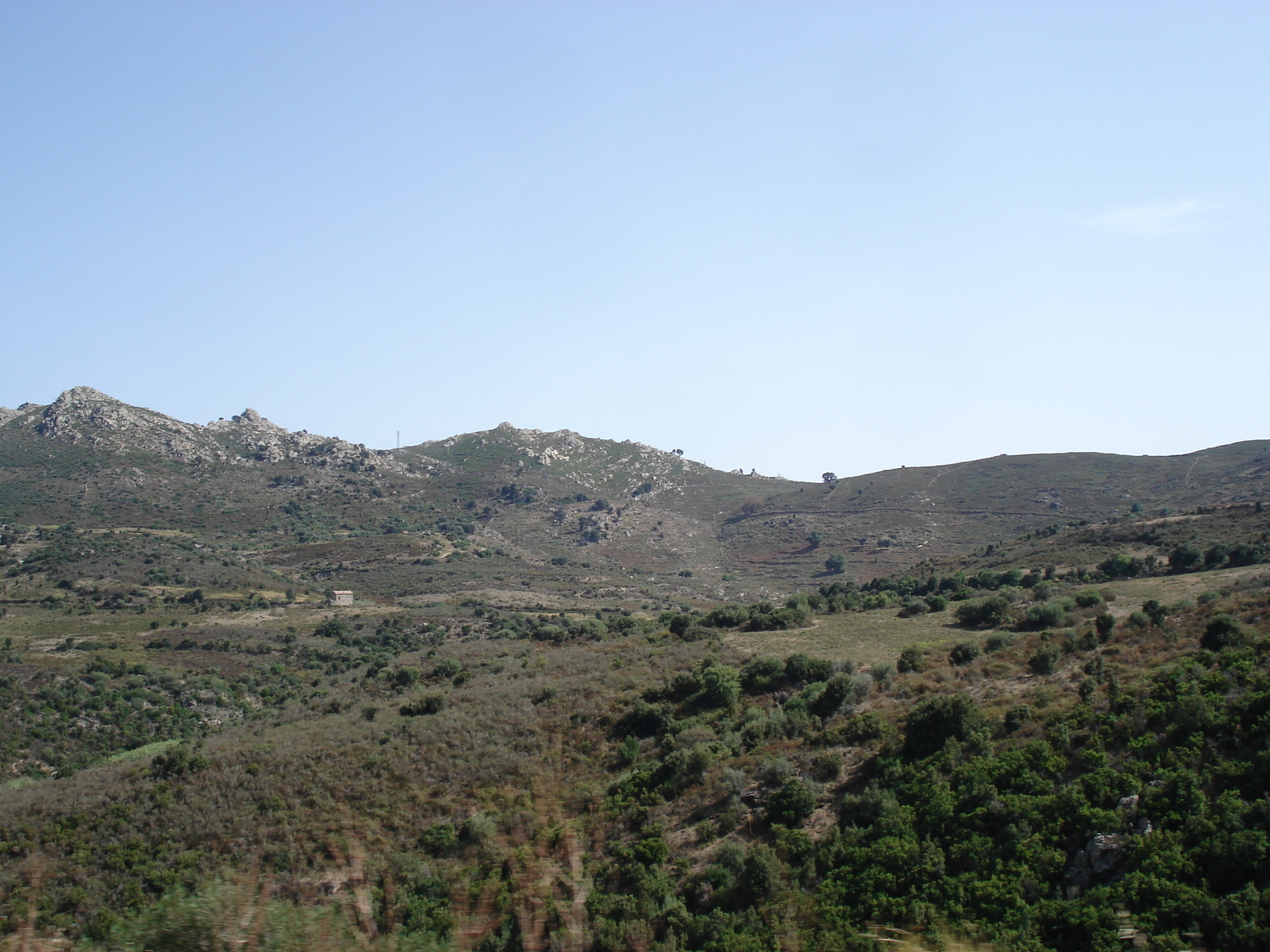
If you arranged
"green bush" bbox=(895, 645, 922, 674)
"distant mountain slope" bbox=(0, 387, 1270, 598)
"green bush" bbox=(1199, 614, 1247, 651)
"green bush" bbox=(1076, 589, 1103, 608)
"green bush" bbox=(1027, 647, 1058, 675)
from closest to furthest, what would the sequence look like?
"green bush" bbox=(1199, 614, 1247, 651)
"green bush" bbox=(1027, 647, 1058, 675)
"green bush" bbox=(895, 645, 922, 674)
"green bush" bbox=(1076, 589, 1103, 608)
"distant mountain slope" bbox=(0, 387, 1270, 598)

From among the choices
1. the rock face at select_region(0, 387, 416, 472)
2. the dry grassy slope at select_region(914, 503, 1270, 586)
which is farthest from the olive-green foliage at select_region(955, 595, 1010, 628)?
the rock face at select_region(0, 387, 416, 472)

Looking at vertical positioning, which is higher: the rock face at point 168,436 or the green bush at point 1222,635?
the rock face at point 168,436

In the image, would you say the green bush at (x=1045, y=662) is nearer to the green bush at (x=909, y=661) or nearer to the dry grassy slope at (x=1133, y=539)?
the green bush at (x=909, y=661)

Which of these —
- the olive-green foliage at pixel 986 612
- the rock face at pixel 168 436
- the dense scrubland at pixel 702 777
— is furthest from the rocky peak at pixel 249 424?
the olive-green foliage at pixel 986 612

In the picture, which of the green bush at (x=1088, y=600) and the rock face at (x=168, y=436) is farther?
the rock face at (x=168, y=436)

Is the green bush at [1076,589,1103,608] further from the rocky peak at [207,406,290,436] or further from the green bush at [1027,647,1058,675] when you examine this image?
the rocky peak at [207,406,290,436]

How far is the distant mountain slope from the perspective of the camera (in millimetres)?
101188

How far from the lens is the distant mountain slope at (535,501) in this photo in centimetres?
10119

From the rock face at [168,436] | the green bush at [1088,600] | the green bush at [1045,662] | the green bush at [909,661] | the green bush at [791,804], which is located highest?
the rock face at [168,436]

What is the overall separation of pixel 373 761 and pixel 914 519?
104454 millimetres

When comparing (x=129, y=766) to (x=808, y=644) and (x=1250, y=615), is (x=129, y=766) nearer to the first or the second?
(x=808, y=644)

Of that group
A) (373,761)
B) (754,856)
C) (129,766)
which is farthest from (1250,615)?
(129,766)

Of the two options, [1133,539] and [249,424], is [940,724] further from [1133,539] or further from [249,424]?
[249,424]

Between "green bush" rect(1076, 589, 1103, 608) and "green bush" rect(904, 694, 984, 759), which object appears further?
"green bush" rect(1076, 589, 1103, 608)
